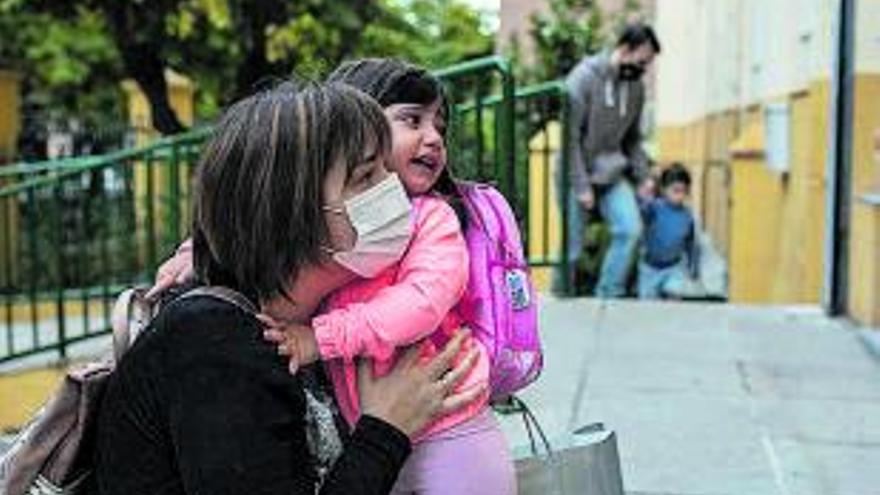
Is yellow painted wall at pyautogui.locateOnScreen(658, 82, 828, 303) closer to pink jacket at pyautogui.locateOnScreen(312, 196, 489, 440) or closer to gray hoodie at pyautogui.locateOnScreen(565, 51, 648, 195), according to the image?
gray hoodie at pyautogui.locateOnScreen(565, 51, 648, 195)

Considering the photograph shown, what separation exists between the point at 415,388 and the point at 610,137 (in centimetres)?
611

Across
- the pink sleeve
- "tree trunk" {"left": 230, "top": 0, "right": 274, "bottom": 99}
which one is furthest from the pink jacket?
"tree trunk" {"left": 230, "top": 0, "right": 274, "bottom": 99}

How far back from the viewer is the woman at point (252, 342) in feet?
6.25

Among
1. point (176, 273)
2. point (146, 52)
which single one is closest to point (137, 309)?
point (176, 273)

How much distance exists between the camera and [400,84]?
2438mm

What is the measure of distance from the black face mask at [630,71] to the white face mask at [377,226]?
6082 mm

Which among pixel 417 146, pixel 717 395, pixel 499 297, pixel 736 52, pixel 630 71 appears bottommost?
pixel 717 395

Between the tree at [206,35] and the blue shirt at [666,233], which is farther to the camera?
the tree at [206,35]

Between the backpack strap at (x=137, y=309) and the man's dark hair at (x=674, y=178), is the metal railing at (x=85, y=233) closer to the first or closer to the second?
the man's dark hair at (x=674, y=178)

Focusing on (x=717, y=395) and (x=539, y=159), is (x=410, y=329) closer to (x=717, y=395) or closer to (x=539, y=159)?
(x=717, y=395)

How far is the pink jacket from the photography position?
213 cm

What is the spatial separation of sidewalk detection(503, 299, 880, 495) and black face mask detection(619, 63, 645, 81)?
1202 mm

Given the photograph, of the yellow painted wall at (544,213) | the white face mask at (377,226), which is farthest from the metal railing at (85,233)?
the white face mask at (377,226)

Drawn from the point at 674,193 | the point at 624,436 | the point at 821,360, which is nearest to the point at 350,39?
the point at 674,193
